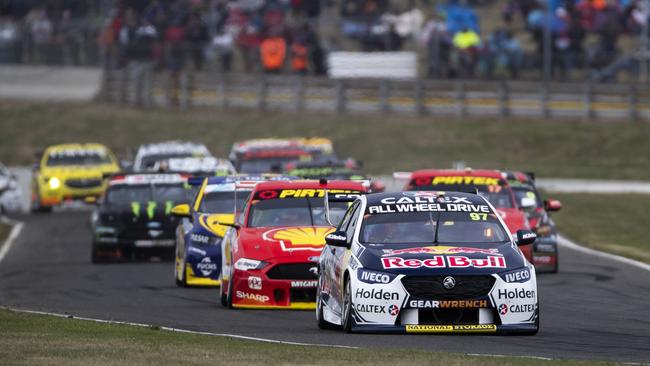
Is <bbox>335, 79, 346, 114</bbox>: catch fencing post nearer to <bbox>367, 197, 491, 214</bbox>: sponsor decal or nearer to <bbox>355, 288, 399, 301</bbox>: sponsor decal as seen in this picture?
<bbox>367, 197, 491, 214</bbox>: sponsor decal

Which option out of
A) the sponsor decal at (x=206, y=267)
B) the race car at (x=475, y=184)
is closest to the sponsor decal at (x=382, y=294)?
the sponsor decal at (x=206, y=267)

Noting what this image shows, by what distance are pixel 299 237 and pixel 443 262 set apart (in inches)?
142

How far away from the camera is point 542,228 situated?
22172 millimetres

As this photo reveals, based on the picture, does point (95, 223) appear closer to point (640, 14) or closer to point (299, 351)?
point (299, 351)

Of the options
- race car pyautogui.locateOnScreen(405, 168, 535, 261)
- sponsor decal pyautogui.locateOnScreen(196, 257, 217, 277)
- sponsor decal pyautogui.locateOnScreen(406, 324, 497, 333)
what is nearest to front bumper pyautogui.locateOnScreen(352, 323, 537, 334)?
sponsor decal pyautogui.locateOnScreen(406, 324, 497, 333)

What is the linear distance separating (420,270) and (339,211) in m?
4.83

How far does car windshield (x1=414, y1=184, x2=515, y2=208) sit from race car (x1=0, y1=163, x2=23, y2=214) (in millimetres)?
17176

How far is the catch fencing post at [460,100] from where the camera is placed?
4559 cm

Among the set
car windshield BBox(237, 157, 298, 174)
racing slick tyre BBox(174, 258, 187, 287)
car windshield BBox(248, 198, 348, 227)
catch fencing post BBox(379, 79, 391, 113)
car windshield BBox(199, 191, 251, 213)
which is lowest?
catch fencing post BBox(379, 79, 391, 113)

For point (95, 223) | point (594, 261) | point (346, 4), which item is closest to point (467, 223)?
point (594, 261)

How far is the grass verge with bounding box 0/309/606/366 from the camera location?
11.6 metres

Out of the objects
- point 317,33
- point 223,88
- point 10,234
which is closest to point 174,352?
point 10,234

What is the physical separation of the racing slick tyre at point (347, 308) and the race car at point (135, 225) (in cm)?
1125

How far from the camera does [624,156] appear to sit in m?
43.1
